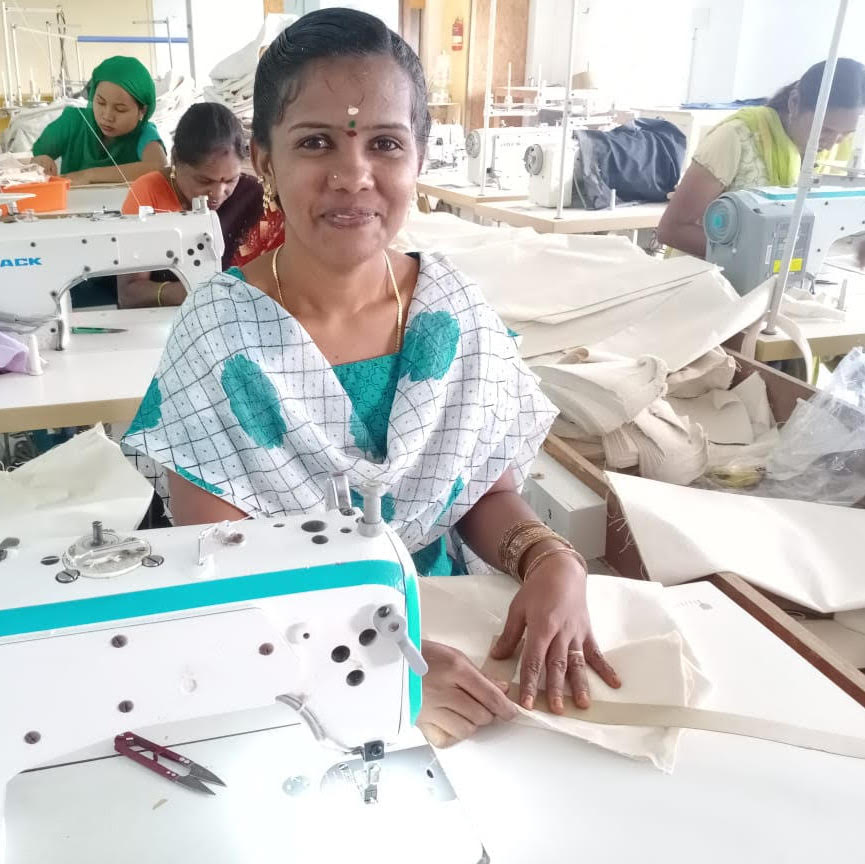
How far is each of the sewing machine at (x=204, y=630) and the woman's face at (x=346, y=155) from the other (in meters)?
0.46

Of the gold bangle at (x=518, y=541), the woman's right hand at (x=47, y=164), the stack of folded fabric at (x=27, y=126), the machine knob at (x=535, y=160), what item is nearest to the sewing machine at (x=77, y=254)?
the gold bangle at (x=518, y=541)

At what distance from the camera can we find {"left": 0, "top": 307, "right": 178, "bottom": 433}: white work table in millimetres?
1836

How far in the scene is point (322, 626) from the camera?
0.77m

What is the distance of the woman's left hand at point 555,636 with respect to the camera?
1.01 meters

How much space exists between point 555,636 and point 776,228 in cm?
175

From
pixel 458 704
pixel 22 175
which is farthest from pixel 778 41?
pixel 458 704

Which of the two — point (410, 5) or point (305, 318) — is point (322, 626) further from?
point (410, 5)

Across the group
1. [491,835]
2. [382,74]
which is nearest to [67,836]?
[491,835]

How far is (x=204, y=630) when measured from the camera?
73 cm

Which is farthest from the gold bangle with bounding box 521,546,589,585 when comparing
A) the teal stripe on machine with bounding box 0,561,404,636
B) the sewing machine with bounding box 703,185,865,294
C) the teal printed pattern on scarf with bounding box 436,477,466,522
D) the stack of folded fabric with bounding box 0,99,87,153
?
the stack of folded fabric with bounding box 0,99,87,153

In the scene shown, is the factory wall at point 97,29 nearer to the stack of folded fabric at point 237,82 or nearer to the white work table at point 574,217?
the stack of folded fabric at point 237,82

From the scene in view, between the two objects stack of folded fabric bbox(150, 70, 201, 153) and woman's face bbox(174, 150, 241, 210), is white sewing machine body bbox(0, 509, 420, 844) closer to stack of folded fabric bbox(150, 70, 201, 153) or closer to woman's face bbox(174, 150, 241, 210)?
woman's face bbox(174, 150, 241, 210)

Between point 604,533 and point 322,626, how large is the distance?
0.86 metres

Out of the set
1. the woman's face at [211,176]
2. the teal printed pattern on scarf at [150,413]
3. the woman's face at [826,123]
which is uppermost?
the woman's face at [826,123]
